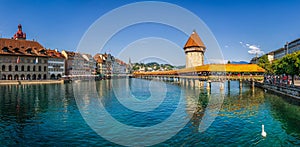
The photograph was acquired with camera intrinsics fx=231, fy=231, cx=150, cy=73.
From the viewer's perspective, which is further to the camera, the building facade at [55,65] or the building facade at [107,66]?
the building facade at [107,66]

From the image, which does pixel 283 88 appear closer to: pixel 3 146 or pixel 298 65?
pixel 298 65

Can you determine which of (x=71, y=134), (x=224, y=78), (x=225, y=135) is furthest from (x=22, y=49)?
(x=225, y=135)

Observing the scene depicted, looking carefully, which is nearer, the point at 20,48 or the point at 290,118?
the point at 290,118

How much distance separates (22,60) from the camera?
235ft

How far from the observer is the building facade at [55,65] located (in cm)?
8094

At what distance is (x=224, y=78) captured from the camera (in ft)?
153

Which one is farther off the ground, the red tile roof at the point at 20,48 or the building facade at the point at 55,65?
the red tile roof at the point at 20,48

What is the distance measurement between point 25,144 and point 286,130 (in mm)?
16064

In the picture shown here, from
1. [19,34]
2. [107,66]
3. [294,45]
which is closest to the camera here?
[294,45]

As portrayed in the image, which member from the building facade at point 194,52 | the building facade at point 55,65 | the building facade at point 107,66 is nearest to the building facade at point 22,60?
the building facade at point 55,65

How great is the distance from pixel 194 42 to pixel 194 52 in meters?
4.59

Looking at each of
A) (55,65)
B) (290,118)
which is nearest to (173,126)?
(290,118)

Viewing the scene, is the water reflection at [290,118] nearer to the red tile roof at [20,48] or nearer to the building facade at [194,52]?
the red tile roof at [20,48]

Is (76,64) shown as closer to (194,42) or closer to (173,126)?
(194,42)
